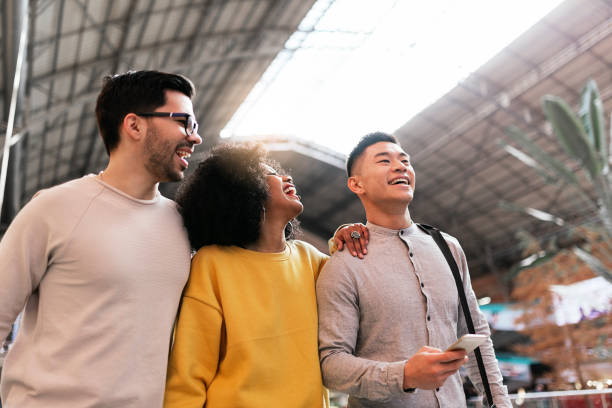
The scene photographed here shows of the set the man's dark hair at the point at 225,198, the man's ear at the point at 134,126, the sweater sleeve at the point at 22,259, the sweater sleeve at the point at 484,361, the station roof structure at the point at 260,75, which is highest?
the station roof structure at the point at 260,75

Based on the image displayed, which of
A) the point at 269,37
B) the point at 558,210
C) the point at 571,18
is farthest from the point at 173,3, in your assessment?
the point at 558,210

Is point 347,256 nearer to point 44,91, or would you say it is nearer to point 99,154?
point 44,91

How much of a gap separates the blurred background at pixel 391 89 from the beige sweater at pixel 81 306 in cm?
645

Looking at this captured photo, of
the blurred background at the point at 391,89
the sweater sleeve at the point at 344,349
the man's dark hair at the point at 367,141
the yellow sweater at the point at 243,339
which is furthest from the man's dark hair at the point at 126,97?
the blurred background at the point at 391,89

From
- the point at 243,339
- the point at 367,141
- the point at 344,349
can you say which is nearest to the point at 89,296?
the point at 243,339

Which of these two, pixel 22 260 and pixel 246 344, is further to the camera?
pixel 246 344

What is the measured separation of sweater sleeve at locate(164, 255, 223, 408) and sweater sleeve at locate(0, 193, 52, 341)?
19.3 inches

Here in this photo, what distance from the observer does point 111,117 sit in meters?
2.02

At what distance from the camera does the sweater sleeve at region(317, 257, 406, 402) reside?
1.65 meters

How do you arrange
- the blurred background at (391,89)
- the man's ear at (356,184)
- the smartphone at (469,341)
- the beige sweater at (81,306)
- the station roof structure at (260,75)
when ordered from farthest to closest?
the blurred background at (391,89) < the station roof structure at (260,75) < the man's ear at (356,184) < the beige sweater at (81,306) < the smartphone at (469,341)

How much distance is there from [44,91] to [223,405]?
1146 cm

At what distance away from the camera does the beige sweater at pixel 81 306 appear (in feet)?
5.24

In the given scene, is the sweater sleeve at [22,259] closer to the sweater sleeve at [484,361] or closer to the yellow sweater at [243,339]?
the yellow sweater at [243,339]

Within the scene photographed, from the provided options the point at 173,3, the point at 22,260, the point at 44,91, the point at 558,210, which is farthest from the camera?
the point at 558,210
